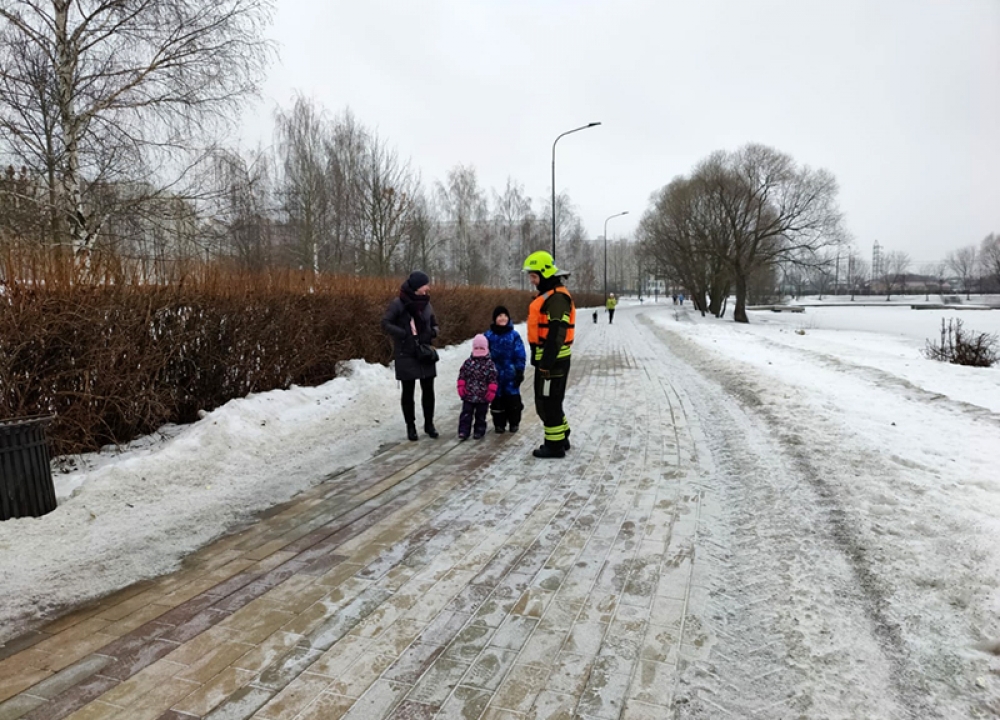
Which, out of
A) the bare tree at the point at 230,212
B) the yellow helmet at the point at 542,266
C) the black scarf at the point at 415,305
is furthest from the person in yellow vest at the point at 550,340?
the bare tree at the point at 230,212

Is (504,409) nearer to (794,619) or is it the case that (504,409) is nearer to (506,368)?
(506,368)

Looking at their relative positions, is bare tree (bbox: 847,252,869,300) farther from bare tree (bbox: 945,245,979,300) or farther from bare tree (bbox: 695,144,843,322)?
bare tree (bbox: 695,144,843,322)

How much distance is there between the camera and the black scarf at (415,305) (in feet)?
21.4

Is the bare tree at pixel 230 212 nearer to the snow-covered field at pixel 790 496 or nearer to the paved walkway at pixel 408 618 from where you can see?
the snow-covered field at pixel 790 496

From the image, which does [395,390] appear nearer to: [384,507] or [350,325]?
[350,325]

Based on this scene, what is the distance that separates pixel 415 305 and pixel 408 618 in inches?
165

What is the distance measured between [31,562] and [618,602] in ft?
11.9

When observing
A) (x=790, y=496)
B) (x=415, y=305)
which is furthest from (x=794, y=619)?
(x=415, y=305)

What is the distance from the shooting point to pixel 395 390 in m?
9.05

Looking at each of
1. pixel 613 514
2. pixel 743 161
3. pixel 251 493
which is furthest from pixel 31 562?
pixel 743 161

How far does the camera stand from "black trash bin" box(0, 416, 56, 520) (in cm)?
367

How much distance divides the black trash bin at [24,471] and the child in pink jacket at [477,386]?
3.92 m

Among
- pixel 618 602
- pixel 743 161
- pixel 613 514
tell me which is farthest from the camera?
pixel 743 161

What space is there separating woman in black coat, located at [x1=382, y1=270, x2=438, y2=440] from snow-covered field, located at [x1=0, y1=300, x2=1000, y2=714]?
0.83m
